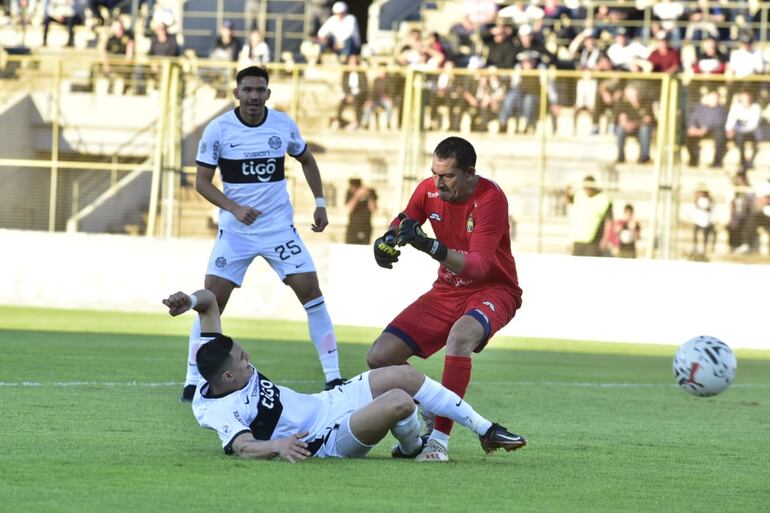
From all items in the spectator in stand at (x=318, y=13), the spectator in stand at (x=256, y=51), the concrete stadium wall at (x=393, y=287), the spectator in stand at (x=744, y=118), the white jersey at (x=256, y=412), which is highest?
the spectator in stand at (x=318, y=13)

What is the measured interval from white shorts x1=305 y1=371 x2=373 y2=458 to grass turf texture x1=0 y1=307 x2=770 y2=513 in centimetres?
10

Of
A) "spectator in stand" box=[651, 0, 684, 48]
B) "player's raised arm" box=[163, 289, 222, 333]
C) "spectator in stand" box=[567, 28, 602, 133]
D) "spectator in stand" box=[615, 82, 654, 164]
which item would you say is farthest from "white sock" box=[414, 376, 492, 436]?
"spectator in stand" box=[651, 0, 684, 48]

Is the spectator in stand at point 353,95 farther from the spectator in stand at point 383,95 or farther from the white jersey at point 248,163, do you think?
the white jersey at point 248,163

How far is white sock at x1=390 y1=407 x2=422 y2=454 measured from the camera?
Result: 7885 millimetres

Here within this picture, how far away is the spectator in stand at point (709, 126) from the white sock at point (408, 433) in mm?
15292

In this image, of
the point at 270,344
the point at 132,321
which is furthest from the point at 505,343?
the point at 132,321

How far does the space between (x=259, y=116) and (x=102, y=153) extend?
16.6 metres

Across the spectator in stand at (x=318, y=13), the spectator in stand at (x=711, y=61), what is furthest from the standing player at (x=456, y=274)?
the spectator in stand at (x=318, y=13)

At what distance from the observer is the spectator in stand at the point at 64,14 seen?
103ft

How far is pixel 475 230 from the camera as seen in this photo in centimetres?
870

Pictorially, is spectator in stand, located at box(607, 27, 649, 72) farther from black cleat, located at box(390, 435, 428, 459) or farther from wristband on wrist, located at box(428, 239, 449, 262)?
black cleat, located at box(390, 435, 428, 459)

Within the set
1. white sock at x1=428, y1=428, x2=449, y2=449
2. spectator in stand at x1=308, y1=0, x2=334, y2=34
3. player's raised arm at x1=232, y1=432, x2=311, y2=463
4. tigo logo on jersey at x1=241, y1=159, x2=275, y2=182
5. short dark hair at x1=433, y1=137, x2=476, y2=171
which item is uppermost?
spectator in stand at x1=308, y1=0, x2=334, y2=34

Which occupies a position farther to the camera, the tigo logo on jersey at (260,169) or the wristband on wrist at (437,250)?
the tigo logo on jersey at (260,169)

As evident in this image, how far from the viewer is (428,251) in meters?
8.07
